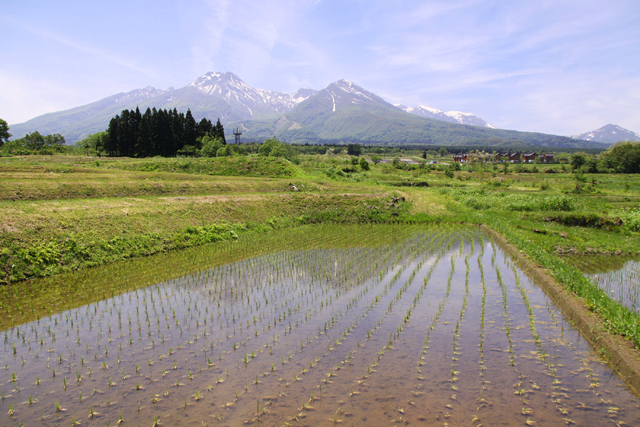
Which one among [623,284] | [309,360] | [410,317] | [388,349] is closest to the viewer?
[309,360]

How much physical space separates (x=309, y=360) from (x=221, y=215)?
14359mm

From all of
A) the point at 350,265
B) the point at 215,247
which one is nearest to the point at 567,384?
the point at 350,265

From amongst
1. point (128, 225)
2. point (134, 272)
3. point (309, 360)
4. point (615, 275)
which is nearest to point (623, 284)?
point (615, 275)

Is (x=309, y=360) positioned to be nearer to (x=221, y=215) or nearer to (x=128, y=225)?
(x=128, y=225)

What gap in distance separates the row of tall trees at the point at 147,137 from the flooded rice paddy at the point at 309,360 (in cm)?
4609

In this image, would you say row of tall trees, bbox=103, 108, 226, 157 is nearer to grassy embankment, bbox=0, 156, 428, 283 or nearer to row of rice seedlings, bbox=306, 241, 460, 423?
grassy embankment, bbox=0, 156, 428, 283

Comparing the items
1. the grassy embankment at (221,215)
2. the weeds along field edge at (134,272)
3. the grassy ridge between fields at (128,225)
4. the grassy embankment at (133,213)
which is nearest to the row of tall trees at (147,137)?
the grassy embankment at (221,215)

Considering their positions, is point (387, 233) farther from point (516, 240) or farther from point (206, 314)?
point (206, 314)

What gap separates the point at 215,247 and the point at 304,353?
33.2 feet

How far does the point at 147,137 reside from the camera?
50.3 m

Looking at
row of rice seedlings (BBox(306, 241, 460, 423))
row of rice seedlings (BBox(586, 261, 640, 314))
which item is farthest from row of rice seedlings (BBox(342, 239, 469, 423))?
row of rice seedlings (BBox(586, 261, 640, 314))

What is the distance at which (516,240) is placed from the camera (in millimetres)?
15781

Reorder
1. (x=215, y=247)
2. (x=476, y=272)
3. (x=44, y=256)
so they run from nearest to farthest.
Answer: (x=44, y=256), (x=476, y=272), (x=215, y=247)

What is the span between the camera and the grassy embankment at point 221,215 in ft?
37.2
